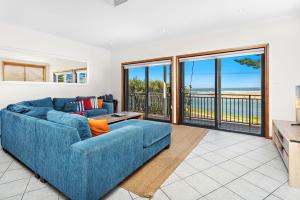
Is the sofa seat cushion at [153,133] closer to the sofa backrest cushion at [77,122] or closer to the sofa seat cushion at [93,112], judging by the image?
the sofa backrest cushion at [77,122]

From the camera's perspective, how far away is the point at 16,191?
165cm

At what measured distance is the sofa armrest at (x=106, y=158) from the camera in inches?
52.2

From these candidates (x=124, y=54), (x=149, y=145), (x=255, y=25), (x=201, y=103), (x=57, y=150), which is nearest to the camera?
(x=57, y=150)

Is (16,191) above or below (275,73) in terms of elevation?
below

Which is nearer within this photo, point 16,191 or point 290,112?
point 16,191

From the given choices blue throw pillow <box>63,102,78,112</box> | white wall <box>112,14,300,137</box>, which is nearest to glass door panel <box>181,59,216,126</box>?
white wall <box>112,14,300,137</box>

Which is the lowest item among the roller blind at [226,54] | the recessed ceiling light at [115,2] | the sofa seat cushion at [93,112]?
the sofa seat cushion at [93,112]

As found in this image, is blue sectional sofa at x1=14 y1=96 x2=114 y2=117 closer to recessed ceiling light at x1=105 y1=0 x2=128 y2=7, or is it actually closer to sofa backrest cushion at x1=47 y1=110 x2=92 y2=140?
sofa backrest cushion at x1=47 y1=110 x2=92 y2=140

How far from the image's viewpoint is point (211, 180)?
6.11 ft

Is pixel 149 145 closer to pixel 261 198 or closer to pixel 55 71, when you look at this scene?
pixel 261 198

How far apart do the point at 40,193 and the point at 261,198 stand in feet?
7.02

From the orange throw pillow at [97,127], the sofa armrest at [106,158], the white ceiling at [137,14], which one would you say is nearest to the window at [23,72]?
the white ceiling at [137,14]

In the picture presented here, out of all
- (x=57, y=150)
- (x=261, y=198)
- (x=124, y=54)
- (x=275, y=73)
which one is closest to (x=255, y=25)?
(x=275, y=73)

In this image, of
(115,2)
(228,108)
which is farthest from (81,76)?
(228,108)
